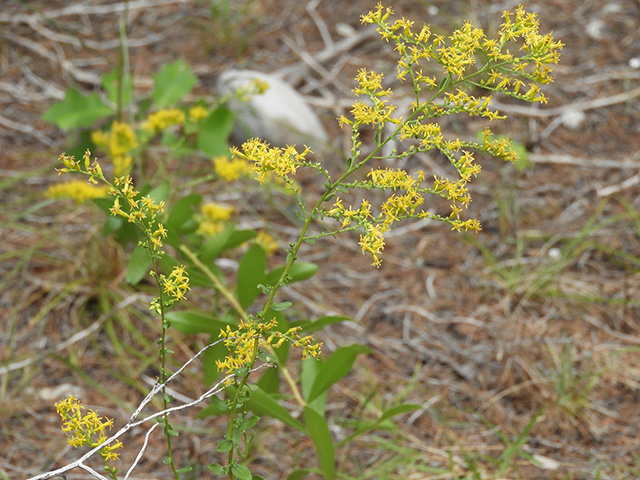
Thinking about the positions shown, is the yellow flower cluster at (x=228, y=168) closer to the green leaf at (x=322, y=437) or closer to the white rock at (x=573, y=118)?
the green leaf at (x=322, y=437)

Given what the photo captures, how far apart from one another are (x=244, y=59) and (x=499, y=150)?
8.93 feet

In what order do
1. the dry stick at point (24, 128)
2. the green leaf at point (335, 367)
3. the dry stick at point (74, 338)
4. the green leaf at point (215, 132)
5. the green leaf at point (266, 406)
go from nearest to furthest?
the green leaf at point (266, 406) < the green leaf at point (335, 367) < the dry stick at point (74, 338) < the green leaf at point (215, 132) < the dry stick at point (24, 128)

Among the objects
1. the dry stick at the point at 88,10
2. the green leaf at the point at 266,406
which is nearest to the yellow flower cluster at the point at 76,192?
the green leaf at the point at 266,406

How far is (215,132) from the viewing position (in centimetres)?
254

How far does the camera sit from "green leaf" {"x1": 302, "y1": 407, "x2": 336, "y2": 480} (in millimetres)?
1574

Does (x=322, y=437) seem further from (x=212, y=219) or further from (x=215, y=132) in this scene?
(x=215, y=132)

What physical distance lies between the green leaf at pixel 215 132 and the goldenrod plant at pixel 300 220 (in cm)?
11

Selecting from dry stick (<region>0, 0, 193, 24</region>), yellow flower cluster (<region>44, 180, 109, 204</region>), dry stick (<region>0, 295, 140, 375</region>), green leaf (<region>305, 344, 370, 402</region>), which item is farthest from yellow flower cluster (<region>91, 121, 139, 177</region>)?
dry stick (<region>0, 0, 193, 24</region>)

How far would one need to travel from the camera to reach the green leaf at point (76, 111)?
2.55 metres

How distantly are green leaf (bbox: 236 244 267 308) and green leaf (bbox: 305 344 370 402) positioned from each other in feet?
0.83

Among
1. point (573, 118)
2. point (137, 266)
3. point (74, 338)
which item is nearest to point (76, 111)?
point (74, 338)

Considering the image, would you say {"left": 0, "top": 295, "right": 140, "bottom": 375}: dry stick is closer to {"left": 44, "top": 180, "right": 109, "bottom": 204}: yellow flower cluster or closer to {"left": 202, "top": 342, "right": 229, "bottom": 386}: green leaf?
{"left": 44, "top": 180, "right": 109, "bottom": 204}: yellow flower cluster

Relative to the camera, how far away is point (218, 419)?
7.09ft

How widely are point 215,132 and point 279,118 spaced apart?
69 cm
